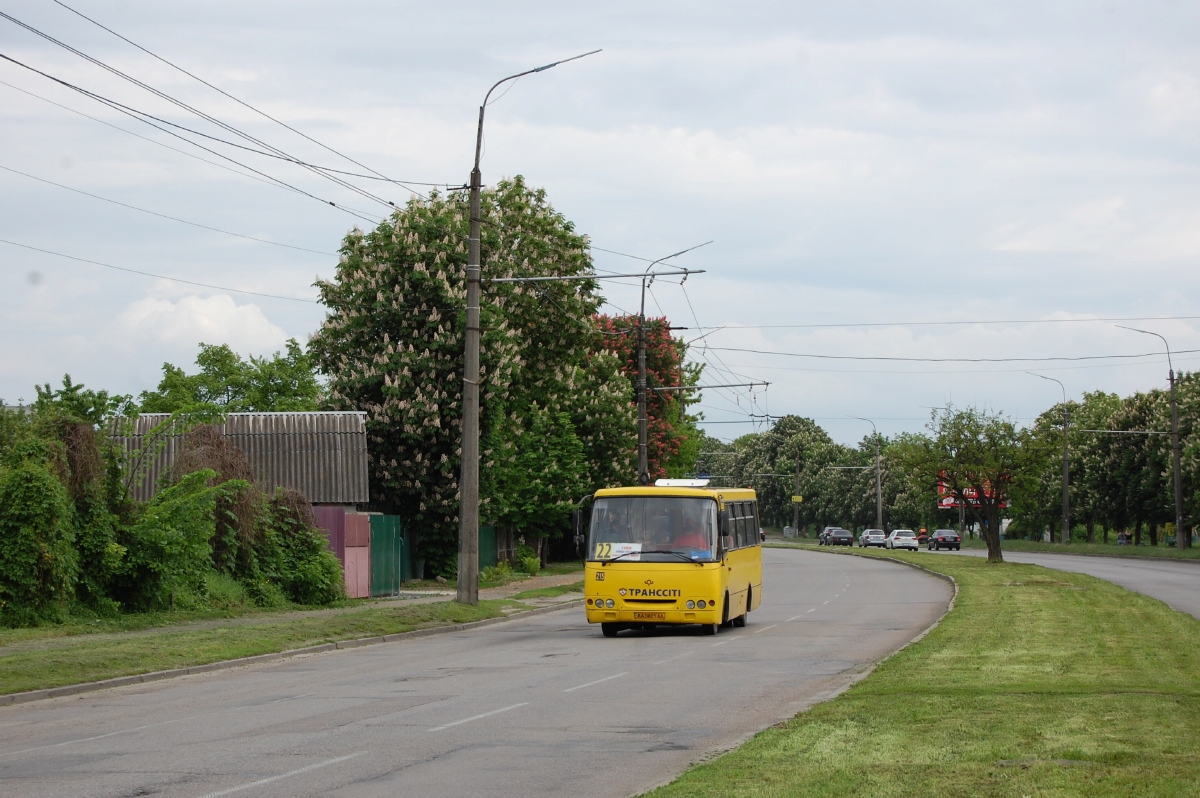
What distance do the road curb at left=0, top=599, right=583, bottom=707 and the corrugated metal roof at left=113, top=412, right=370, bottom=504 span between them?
300 inches

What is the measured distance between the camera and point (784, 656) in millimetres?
20266

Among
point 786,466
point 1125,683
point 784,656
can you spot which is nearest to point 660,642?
point 784,656

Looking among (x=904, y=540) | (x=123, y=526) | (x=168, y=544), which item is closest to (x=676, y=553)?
(x=168, y=544)

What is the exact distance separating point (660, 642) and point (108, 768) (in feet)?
45.8

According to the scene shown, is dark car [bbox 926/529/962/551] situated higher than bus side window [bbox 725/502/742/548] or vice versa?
bus side window [bbox 725/502/742/548]

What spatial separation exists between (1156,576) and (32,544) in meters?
36.4

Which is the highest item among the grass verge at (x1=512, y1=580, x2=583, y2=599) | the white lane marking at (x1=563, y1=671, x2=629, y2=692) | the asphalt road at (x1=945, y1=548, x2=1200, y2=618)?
the white lane marking at (x1=563, y1=671, x2=629, y2=692)

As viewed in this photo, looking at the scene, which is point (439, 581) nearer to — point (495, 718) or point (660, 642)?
point (660, 642)

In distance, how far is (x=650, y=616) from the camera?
79.8ft

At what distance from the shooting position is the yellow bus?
79.6 feet

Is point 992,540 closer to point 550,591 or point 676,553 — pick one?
point 550,591

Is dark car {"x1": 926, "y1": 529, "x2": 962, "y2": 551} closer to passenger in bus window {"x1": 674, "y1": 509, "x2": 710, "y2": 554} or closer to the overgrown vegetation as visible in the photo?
the overgrown vegetation

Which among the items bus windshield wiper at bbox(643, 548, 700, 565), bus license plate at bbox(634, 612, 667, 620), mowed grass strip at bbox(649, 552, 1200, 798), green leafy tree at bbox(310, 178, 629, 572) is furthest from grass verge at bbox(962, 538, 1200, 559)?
mowed grass strip at bbox(649, 552, 1200, 798)

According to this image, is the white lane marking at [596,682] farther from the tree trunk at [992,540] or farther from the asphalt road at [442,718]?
the tree trunk at [992,540]
